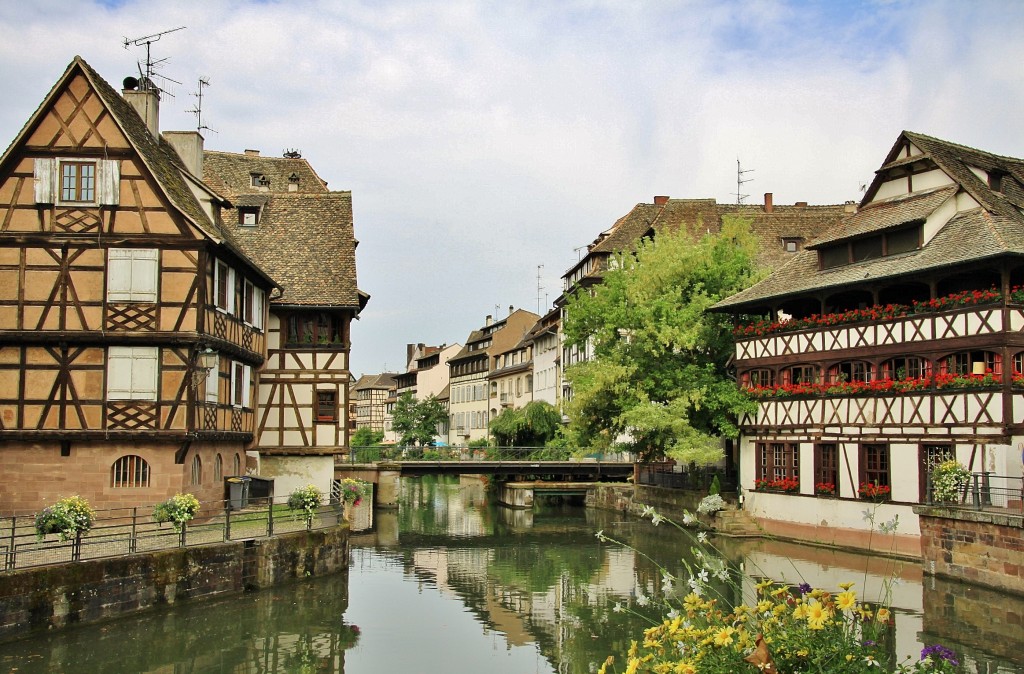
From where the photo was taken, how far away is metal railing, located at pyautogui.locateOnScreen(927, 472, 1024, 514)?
24031mm

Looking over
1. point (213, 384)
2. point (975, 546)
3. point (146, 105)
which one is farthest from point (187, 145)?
point (975, 546)

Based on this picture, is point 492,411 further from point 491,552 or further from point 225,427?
point 225,427

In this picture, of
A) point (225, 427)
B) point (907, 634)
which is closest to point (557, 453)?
point (225, 427)

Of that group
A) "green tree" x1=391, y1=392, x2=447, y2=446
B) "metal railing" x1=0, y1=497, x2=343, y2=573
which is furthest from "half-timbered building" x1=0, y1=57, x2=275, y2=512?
"green tree" x1=391, y1=392, x2=447, y2=446

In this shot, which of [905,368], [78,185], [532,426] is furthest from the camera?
[532,426]

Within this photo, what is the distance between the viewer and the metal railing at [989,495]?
78.8ft

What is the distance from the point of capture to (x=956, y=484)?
24969 millimetres

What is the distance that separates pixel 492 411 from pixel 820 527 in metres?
56.0

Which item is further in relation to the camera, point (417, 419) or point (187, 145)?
point (417, 419)

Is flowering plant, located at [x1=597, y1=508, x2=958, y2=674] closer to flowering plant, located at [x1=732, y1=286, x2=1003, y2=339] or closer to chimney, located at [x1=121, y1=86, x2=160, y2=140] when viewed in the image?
flowering plant, located at [x1=732, y1=286, x2=1003, y2=339]

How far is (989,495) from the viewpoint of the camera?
24453mm

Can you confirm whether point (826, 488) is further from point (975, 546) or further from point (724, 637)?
point (724, 637)

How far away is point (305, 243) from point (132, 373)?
11633 millimetres

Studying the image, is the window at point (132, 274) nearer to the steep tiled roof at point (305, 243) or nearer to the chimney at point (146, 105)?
the chimney at point (146, 105)
